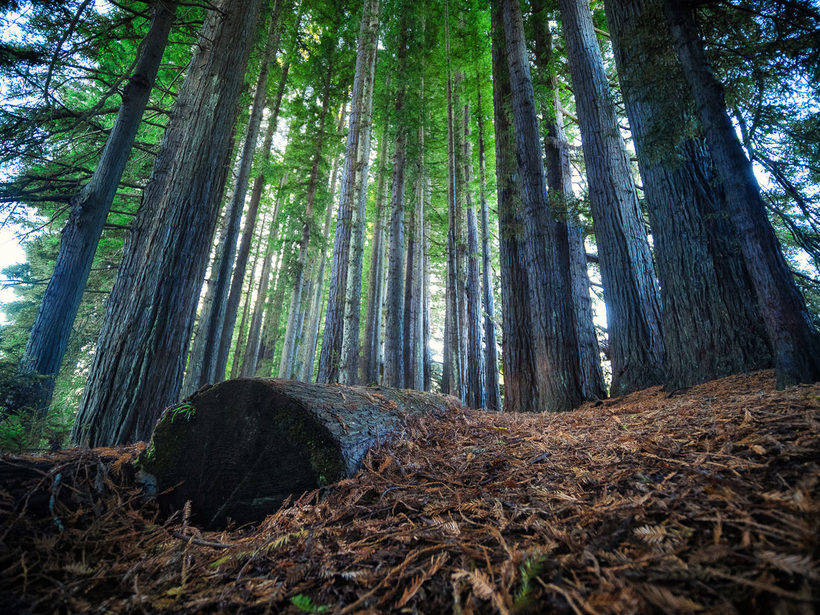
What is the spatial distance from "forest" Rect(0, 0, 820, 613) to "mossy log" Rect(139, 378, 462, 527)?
1cm

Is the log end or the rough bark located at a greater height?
the rough bark

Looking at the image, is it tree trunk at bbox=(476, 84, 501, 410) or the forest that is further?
tree trunk at bbox=(476, 84, 501, 410)

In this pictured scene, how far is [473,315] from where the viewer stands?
9352 mm

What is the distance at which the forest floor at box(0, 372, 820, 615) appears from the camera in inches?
30.8

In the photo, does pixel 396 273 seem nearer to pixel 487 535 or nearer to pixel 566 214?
pixel 566 214

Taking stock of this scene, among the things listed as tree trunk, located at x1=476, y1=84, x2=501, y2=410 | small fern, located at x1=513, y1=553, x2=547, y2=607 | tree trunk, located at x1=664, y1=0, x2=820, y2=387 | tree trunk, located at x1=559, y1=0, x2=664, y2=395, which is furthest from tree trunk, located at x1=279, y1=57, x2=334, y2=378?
small fern, located at x1=513, y1=553, x2=547, y2=607

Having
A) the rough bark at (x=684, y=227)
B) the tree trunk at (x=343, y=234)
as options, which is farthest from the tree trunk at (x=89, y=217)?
the rough bark at (x=684, y=227)

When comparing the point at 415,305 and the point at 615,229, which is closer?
the point at 615,229

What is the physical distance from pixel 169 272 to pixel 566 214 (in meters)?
6.20

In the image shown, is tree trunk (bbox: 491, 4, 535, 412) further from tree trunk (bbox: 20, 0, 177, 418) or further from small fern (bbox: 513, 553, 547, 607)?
tree trunk (bbox: 20, 0, 177, 418)

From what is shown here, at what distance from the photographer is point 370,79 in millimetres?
8266

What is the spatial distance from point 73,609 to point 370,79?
983cm

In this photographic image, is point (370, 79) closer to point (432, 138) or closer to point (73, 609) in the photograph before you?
point (432, 138)

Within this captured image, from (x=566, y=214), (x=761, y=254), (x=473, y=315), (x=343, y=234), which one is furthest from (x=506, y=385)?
(x=343, y=234)
